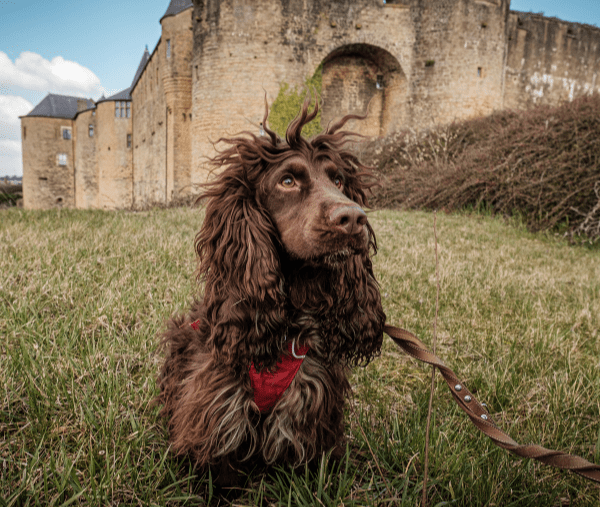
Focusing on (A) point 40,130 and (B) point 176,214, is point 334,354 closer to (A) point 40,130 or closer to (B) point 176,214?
(B) point 176,214

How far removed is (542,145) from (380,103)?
16.1 m

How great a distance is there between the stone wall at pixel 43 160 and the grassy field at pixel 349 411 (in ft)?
163

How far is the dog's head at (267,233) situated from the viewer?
1.45 m

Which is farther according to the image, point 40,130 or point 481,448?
point 40,130

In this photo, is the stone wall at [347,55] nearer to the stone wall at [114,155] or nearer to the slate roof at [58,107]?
the stone wall at [114,155]

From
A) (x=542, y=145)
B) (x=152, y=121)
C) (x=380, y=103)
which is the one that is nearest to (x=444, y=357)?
(x=542, y=145)

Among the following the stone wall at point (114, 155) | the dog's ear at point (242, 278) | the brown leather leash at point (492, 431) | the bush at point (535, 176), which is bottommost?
the brown leather leash at point (492, 431)

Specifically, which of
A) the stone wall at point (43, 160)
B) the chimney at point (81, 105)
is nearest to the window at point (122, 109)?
the chimney at point (81, 105)

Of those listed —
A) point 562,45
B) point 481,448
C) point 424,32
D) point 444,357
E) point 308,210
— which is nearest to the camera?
point 308,210

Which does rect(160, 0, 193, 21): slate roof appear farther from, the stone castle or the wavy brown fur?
the wavy brown fur

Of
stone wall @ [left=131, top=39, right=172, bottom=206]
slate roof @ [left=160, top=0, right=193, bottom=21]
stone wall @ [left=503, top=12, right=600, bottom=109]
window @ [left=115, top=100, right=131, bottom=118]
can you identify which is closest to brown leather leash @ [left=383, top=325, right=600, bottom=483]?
stone wall @ [left=131, top=39, right=172, bottom=206]

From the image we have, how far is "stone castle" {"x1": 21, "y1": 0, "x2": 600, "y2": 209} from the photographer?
19.8m

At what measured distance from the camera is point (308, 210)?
1465mm

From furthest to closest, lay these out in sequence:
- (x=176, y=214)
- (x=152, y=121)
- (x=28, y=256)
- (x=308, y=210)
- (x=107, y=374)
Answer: (x=152, y=121)
(x=176, y=214)
(x=28, y=256)
(x=107, y=374)
(x=308, y=210)
